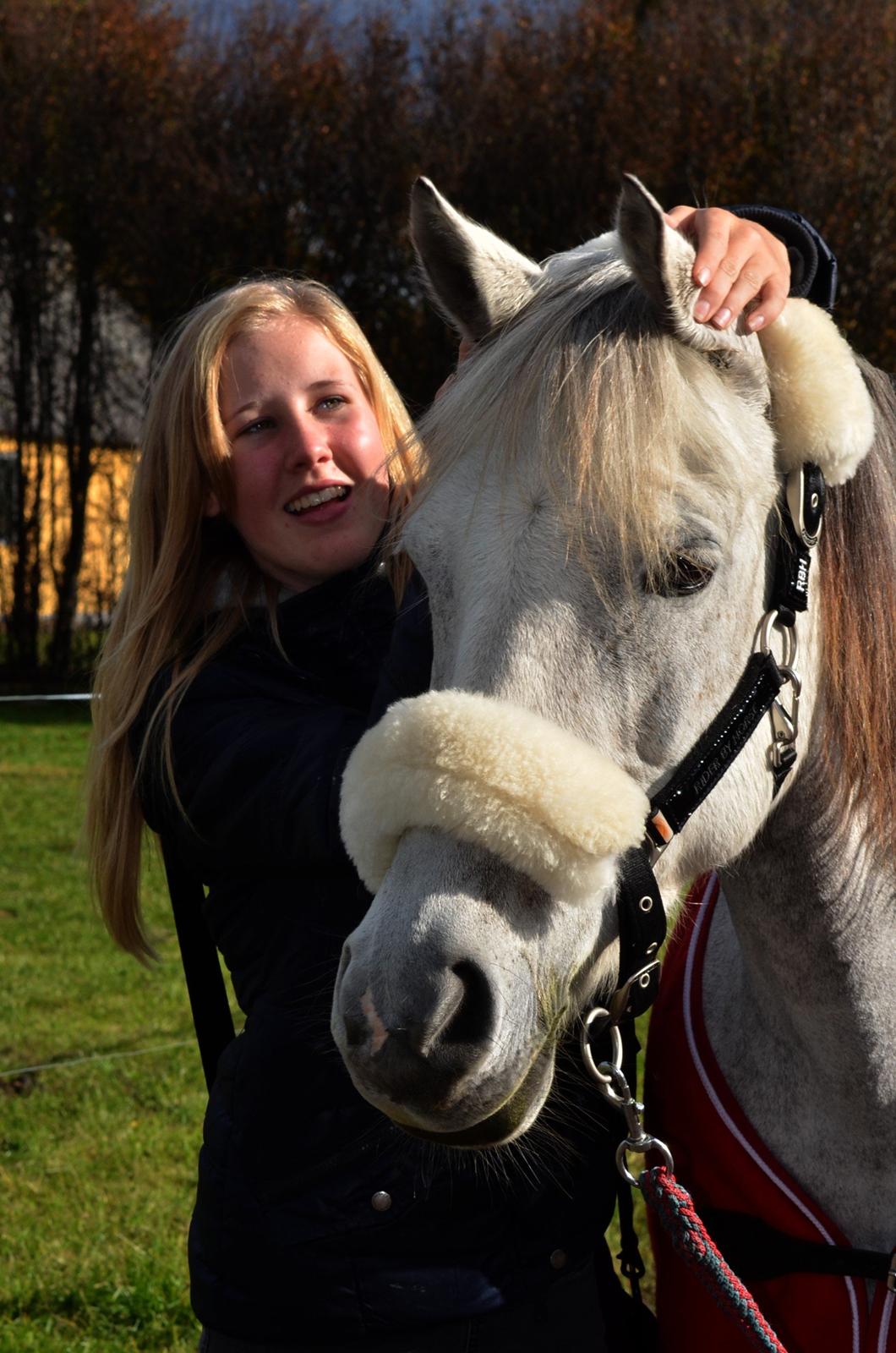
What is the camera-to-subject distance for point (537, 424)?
1416 mm

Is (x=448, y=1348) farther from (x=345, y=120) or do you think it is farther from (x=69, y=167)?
(x=69, y=167)

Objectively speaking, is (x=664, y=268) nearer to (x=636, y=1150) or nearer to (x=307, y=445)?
(x=307, y=445)

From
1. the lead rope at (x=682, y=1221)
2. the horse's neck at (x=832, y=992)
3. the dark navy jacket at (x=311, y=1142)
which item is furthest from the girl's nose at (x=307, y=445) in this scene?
the lead rope at (x=682, y=1221)

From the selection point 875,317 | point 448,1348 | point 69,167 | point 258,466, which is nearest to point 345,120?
point 69,167

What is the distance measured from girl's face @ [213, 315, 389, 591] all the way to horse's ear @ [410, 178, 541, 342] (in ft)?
1.29

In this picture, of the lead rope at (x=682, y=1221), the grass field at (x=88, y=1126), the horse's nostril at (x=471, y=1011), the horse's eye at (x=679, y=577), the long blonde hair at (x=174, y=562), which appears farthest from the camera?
the grass field at (x=88, y=1126)

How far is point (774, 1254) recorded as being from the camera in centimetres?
165

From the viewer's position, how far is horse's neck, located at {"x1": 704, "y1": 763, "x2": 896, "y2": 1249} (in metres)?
1.60

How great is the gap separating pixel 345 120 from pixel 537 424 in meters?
13.4

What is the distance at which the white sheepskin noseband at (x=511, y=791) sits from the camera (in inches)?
49.8

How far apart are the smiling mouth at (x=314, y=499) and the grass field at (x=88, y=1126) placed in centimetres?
94

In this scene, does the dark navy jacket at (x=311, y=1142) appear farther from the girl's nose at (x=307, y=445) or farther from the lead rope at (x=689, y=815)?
the girl's nose at (x=307, y=445)

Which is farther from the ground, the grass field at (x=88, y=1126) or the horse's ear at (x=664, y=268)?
the horse's ear at (x=664, y=268)

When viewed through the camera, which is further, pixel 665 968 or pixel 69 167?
pixel 69 167
